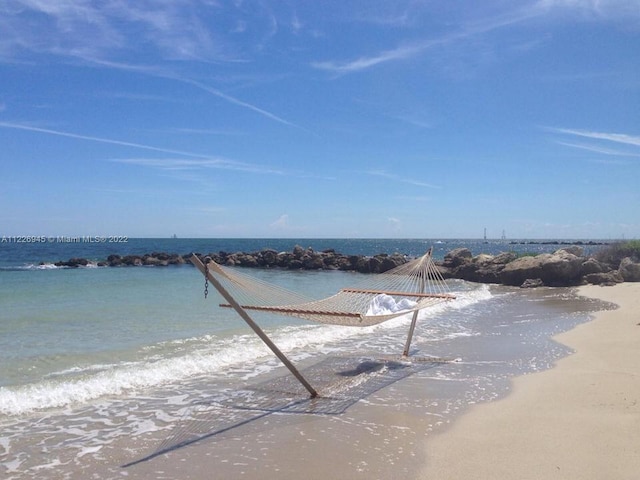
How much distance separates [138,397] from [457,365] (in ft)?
13.9

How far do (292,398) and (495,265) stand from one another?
18241mm

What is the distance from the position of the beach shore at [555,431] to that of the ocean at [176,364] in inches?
14.4

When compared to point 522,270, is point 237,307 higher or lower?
higher

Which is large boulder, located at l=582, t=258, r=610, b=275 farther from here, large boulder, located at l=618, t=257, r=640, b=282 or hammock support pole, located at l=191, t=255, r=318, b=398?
hammock support pole, located at l=191, t=255, r=318, b=398

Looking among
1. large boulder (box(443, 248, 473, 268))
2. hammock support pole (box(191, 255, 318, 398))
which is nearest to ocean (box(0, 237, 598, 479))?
hammock support pole (box(191, 255, 318, 398))

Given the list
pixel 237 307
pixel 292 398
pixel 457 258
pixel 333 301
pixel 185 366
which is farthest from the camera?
pixel 457 258

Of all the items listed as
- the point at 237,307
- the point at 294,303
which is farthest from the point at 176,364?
the point at 237,307

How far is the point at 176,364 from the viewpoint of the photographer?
7152 millimetres

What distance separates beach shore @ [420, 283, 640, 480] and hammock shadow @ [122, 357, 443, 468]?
1364mm

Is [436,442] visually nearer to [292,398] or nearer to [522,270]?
[292,398]

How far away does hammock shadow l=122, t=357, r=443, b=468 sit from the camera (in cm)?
469

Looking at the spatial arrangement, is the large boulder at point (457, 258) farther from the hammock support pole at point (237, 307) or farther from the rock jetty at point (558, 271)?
the hammock support pole at point (237, 307)

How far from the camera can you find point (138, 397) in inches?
225

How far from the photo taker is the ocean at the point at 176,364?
4.56m
